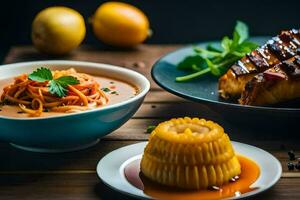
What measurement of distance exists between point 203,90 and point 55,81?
0.62m

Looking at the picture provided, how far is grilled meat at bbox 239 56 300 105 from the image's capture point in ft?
6.82

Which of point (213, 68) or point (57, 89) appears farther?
point (213, 68)

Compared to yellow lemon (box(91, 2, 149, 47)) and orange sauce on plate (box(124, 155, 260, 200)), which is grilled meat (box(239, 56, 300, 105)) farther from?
yellow lemon (box(91, 2, 149, 47))

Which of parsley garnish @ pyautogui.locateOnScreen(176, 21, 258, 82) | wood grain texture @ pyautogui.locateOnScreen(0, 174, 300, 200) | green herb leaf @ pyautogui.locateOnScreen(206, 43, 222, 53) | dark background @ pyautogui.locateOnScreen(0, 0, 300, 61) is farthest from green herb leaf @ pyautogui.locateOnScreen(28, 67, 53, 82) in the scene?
dark background @ pyautogui.locateOnScreen(0, 0, 300, 61)

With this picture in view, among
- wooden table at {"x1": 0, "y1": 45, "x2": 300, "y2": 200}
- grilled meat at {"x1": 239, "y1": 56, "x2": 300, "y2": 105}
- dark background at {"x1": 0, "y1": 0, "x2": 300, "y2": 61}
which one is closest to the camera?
wooden table at {"x1": 0, "y1": 45, "x2": 300, "y2": 200}

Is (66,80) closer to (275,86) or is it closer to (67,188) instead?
(67,188)

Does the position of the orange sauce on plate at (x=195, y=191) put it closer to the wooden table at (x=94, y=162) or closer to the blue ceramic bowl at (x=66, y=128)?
the wooden table at (x=94, y=162)

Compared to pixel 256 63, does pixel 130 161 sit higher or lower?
lower

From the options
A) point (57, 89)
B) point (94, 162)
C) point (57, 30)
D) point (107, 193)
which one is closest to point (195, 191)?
point (107, 193)

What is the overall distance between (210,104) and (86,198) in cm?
53

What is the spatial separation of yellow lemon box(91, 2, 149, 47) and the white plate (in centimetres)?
125

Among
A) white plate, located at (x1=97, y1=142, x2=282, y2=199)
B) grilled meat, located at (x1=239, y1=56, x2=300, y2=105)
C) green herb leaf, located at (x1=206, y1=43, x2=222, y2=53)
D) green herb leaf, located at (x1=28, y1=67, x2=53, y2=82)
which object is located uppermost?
grilled meat, located at (x1=239, y1=56, x2=300, y2=105)

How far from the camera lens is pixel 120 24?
305cm

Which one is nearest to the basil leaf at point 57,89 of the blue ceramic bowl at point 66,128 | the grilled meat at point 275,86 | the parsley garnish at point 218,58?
the blue ceramic bowl at point 66,128
